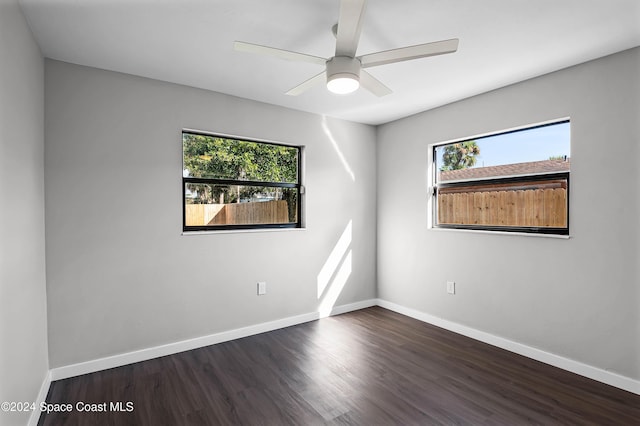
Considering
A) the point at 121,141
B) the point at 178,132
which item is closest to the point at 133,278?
the point at 121,141

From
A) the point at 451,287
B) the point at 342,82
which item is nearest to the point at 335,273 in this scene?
the point at 451,287

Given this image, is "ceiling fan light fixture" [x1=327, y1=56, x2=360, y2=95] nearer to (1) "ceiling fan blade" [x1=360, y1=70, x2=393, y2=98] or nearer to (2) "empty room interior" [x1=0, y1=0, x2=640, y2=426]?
(2) "empty room interior" [x1=0, y1=0, x2=640, y2=426]

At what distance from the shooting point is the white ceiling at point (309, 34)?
6.19 feet

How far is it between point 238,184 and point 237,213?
0.98ft

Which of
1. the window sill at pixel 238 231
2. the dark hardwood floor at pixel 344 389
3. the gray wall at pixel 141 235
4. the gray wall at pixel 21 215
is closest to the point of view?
the gray wall at pixel 21 215

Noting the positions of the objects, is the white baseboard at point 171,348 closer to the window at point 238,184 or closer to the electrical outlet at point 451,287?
the window at point 238,184

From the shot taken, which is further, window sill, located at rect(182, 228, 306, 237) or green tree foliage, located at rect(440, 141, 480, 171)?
green tree foliage, located at rect(440, 141, 480, 171)

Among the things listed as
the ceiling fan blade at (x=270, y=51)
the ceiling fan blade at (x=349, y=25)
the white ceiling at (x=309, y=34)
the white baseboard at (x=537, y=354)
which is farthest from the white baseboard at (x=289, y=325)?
the ceiling fan blade at (x=349, y=25)

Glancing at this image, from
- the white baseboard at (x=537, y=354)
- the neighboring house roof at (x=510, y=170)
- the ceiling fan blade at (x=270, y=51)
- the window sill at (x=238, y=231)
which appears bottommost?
the white baseboard at (x=537, y=354)

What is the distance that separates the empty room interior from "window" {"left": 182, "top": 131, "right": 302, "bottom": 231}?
0.07ft

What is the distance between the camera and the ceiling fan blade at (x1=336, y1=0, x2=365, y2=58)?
147cm

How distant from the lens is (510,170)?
314cm

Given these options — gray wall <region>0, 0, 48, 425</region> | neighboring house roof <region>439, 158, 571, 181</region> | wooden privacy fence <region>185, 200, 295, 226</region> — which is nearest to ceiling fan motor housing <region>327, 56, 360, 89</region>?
gray wall <region>0, 0, 48, 425</region>

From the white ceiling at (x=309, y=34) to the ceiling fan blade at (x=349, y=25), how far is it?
10.1 inches
